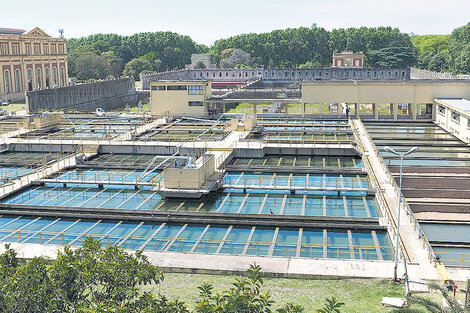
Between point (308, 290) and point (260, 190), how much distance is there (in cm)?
1467

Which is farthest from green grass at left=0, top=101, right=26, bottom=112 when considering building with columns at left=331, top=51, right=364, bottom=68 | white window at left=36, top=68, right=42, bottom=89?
building with columns at left=331, top=51, right=364, bottom=68

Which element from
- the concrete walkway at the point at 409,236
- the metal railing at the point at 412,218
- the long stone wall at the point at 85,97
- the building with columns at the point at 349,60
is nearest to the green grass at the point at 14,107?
the long stone wall at the point at 85,97

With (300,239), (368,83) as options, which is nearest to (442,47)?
(368,83)

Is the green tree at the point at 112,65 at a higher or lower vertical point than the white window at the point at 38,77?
higher

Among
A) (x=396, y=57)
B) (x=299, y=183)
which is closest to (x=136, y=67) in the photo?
(x=396, y=57)

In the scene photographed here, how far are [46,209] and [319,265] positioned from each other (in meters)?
15.9

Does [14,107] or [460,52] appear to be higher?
[460,52]

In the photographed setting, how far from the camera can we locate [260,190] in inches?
1334

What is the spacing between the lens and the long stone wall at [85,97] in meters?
73.6

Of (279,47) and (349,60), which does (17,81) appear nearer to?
(349,60)

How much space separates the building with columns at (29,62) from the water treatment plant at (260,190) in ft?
96.3

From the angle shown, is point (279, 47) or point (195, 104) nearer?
point (195, 104)

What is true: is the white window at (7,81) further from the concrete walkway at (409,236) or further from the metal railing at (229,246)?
the metal railing at (229,246)

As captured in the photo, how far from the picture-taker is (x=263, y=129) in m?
55.3
